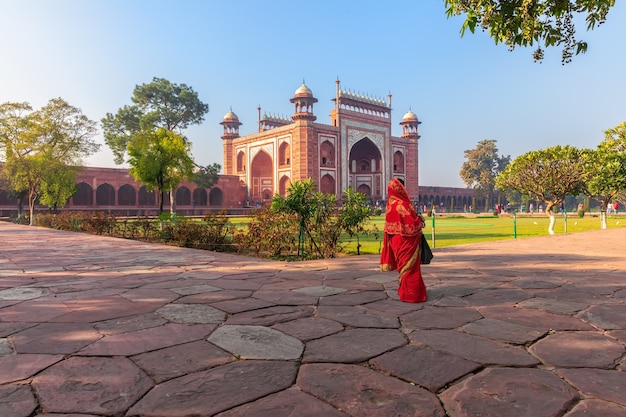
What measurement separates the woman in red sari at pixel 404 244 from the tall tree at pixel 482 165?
43.0 m

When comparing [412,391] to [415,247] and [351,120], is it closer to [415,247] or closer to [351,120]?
[415,247]

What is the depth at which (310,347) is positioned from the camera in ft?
5.90

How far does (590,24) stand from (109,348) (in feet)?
14.3

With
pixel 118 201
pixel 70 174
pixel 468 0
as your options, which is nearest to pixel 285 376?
pixel 468 0

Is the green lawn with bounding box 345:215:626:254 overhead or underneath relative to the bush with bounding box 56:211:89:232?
underneath

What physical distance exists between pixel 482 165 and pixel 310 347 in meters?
45.3

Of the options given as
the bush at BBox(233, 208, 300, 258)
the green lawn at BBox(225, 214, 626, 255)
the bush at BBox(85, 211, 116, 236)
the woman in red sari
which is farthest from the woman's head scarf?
the bush at BBox(85, 211, 116, 236)

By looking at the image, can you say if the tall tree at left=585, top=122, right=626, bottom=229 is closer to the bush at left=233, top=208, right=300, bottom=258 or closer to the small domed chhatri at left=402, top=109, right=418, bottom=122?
the bush at left=233, top=208, right=300, bottom=258

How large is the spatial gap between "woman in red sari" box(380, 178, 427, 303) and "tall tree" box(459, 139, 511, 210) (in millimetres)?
42974

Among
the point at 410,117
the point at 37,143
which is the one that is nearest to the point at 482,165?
the point at 410,117

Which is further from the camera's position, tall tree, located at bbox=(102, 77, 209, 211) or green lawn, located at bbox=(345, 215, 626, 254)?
tall tree, located at bbox=(102, 77, 209, 211)

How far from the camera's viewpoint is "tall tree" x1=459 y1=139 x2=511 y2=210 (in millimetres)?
43000

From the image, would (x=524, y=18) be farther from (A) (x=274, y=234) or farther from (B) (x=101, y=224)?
(B) (x=101, y=224)

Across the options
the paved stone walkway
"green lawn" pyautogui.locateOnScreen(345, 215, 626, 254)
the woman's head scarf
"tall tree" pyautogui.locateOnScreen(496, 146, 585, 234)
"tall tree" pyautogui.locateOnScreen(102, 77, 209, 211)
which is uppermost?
"tall tree" pyautogui.locateOnScreen(102, 77, 209, 211)
